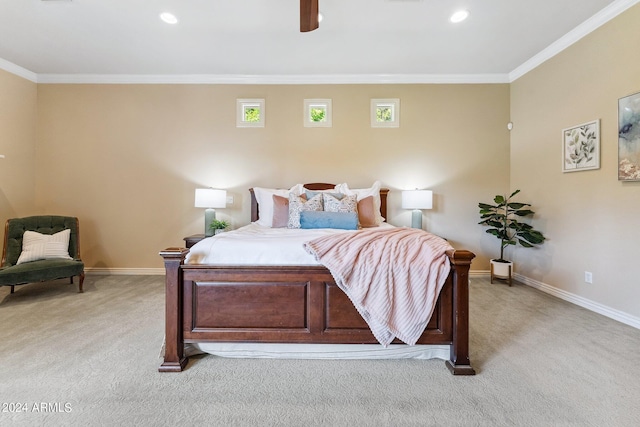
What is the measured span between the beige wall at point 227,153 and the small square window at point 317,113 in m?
0.09

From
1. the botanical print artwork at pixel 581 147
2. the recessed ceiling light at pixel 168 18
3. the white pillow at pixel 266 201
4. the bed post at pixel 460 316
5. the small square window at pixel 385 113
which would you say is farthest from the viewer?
the small square window at pixel 385 113

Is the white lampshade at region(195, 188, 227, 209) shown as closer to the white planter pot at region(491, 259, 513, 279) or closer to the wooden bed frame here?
the wooden bed frame

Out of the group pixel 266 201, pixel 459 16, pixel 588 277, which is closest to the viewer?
pixel 459 16

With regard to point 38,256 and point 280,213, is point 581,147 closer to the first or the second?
point 280,213

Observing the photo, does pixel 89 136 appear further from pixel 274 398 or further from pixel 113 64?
pixel 274 398

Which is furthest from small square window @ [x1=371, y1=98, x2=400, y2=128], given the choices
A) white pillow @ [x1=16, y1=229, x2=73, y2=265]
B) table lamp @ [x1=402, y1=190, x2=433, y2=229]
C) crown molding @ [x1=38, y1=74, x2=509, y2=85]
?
white pillow @ [x1=16, y1=229, x2=73, y2=265]

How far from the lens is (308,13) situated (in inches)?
74.8

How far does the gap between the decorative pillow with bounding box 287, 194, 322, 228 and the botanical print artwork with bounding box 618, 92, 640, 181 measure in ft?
9.68

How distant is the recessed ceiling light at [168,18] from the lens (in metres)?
2.68

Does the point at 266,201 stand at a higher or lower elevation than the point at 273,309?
higher

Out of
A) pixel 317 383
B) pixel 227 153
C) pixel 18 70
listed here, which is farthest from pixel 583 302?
pixel 18 70

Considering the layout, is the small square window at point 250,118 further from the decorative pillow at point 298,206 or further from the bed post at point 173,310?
the bed post at point 173,310

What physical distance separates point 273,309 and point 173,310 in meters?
0.64

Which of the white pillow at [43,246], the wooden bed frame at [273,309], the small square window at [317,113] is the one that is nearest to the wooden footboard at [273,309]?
the wooden bed frame at [273,309]
